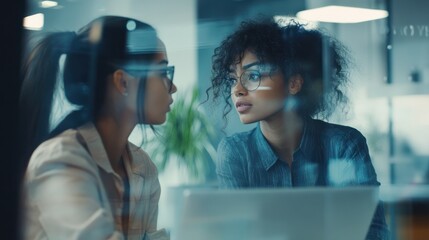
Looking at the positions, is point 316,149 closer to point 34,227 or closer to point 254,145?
point 254,145

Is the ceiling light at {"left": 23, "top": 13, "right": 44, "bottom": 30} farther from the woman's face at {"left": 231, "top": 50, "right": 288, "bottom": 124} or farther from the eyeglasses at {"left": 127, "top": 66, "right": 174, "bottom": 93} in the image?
the woman's face at {"left": 231, "top": 50, "right": 288, "bottom": 124}

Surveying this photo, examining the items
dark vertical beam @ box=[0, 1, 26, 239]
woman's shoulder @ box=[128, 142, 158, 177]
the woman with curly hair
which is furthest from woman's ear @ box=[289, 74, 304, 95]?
dark vertical beam @ box=[0, 1, 26, 239]

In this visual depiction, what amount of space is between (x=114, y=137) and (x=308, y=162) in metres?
0.60

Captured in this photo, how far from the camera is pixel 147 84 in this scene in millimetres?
1572

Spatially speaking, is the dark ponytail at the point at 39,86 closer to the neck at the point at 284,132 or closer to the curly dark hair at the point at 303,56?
the curly dark hair at the point at 303,56

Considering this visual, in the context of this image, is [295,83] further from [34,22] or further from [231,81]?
[34,22]

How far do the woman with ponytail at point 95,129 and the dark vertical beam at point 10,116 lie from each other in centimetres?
2

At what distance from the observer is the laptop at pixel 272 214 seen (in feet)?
5.27

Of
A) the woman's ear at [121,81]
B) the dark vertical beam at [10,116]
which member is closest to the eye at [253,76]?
the woman's ear at [121,81]

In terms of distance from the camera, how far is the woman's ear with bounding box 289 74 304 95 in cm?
186

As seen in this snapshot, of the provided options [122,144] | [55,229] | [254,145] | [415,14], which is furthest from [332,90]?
[55,229]

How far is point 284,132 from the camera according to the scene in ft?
6.10

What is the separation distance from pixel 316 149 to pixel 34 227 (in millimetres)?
836

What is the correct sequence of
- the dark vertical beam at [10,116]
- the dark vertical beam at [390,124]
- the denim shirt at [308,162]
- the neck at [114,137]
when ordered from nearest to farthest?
the dark vertical beam at [10,116] < the neck at [114,137] < the denim shirt at [308,162] < the dark vertical beam at [390,124]
